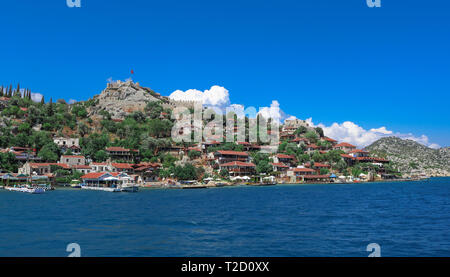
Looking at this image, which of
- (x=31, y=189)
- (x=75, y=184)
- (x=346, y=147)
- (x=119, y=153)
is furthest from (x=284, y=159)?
(x=31, y=189)

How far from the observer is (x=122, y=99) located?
134625 mm

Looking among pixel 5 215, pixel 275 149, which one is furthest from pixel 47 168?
pixel 275 149

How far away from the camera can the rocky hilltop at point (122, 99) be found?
124156 millimetres

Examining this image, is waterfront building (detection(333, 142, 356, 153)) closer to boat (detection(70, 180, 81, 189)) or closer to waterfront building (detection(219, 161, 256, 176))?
waterfront building (detection(219, 161, 256, 176))

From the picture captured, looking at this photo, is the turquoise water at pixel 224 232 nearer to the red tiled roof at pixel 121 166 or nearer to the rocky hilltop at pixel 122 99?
the red tiled roof at pixel 121 166

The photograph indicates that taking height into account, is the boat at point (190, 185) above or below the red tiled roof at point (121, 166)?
below

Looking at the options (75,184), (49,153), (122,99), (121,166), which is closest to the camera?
(75,184)

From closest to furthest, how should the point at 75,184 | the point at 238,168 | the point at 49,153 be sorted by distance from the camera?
the point at 75,184 < the point at 49,153 < the point at 238,168

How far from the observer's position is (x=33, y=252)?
16094 mm

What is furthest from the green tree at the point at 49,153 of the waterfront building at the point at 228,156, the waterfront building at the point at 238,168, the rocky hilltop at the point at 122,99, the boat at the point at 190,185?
the rocky hilltop at the point at 122,99

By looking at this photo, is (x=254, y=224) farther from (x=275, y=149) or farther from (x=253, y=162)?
(x=275, y=149)

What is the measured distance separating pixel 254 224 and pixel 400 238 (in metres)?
9.16

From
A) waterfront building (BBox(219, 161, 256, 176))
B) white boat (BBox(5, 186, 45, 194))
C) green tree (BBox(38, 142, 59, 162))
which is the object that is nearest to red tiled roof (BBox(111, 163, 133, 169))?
green tree (BBox(38, 142, 59, 162))

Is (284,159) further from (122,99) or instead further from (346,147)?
(122,99)
